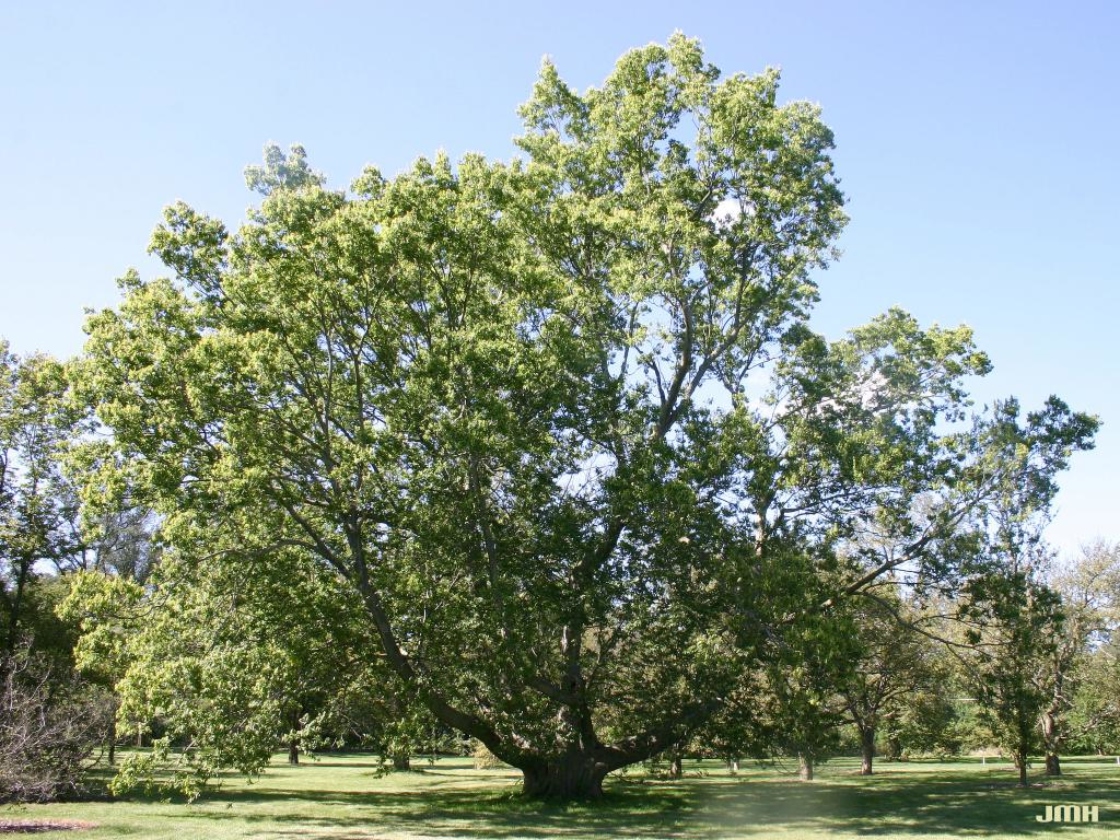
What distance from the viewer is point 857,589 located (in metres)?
21.6

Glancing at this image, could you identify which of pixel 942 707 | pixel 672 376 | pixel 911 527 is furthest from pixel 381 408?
pixel 942 707

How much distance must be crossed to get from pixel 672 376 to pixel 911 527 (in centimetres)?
734

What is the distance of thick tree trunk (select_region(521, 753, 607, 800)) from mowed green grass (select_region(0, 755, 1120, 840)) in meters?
0.63

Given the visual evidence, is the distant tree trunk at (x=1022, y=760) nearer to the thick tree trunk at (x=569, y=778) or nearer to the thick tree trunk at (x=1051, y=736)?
the thick tree trunk at (x=1051, y=736)

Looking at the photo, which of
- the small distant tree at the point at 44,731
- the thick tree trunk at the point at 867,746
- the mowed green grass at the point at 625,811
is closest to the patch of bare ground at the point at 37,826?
the mowed green grass at the point at 625,811

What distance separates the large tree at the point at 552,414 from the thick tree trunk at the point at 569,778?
0.25 feet

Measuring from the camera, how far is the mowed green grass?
15.6 metres

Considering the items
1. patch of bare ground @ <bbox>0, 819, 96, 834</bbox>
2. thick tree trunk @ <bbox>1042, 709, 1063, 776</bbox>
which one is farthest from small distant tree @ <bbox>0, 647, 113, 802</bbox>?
thick tree trunk @ <bbox>1042, 709, 1063, 776</bbox>

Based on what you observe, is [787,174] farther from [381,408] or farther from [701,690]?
[701,690]

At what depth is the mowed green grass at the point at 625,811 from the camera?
15570 mm

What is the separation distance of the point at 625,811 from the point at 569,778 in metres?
2.74

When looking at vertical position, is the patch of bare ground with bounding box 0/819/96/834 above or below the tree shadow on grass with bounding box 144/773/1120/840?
above

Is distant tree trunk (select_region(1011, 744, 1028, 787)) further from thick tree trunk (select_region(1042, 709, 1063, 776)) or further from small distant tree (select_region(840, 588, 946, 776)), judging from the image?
thick tree trunk (select_region(1042, 709, 1063, 776))

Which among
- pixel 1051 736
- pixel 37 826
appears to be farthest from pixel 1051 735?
pixel 37 826
